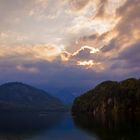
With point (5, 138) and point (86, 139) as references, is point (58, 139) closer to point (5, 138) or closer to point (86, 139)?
point (86, 139)

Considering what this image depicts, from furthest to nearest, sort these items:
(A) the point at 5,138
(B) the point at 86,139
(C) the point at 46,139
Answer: (A) the point at 5,138 → (C) the point at 46,139 → (B) the point at 86,139

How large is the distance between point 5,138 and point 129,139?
5301 centimetres

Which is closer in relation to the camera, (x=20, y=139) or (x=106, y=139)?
(x=106, y=139)

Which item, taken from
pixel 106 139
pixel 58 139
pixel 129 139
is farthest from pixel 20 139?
pixel 129 139

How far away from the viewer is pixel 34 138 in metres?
129

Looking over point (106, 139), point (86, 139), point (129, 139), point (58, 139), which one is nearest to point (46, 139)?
point (58, 139)

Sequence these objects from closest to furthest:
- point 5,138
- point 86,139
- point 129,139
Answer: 1. point 129,139
2. point 86,139
3. point 5,138

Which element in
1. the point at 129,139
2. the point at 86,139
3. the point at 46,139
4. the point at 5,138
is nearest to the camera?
the point at 129,139

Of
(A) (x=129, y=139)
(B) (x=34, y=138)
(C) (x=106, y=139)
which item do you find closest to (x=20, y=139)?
(B) (x=34, y=138)

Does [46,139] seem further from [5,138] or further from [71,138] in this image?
[5,138]

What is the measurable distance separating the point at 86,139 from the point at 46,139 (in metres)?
16.1

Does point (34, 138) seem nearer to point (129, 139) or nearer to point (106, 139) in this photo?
point (106, 139)

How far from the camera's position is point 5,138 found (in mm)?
131125

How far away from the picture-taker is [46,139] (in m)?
123
